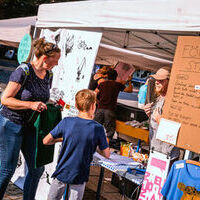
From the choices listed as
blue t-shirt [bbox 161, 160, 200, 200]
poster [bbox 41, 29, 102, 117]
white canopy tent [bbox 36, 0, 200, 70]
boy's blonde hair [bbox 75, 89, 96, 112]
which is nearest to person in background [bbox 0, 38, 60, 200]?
boy's blonde hair [bbox 75, 89, 96, 112]

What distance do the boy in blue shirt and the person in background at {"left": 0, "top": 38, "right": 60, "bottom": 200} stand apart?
1.24 feet

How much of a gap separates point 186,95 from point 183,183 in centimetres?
71

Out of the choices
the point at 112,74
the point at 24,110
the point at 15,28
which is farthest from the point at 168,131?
the point at 15,28

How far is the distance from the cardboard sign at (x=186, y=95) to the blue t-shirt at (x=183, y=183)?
0.16 metres

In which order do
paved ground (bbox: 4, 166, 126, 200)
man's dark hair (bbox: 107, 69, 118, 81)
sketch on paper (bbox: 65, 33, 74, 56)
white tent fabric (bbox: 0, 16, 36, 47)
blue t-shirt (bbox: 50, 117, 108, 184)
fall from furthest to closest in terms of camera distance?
white tent fabric (bbox: 0, 16, 36, 47), man's dark hair (bbox: 107, 69, 118, 81), paved ground (bbox: 4, 166, 126, 200), sketch on paper (bbox: 65, 33, 74, 56), blue t-shirt (bbox: 50, 117, 108, 184)

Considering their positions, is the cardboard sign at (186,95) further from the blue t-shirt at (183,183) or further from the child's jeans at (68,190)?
the child's jeans at (68,190)

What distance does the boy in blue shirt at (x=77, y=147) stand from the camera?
242cm

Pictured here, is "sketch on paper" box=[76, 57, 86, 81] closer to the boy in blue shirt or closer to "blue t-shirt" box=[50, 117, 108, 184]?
the boy in blue shirt

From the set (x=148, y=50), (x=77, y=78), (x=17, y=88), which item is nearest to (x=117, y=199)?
(x=77, y=78)

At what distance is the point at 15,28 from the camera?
704 centimetres

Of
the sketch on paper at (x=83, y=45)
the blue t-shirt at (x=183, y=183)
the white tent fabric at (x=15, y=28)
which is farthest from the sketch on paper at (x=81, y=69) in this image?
the white tent fabric at (x=15, y=28)

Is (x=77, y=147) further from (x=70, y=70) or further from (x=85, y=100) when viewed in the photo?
(x=70, y=70)

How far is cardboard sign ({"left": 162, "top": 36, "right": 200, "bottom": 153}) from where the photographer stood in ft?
7.75

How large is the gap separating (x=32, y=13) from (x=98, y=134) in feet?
74.0
